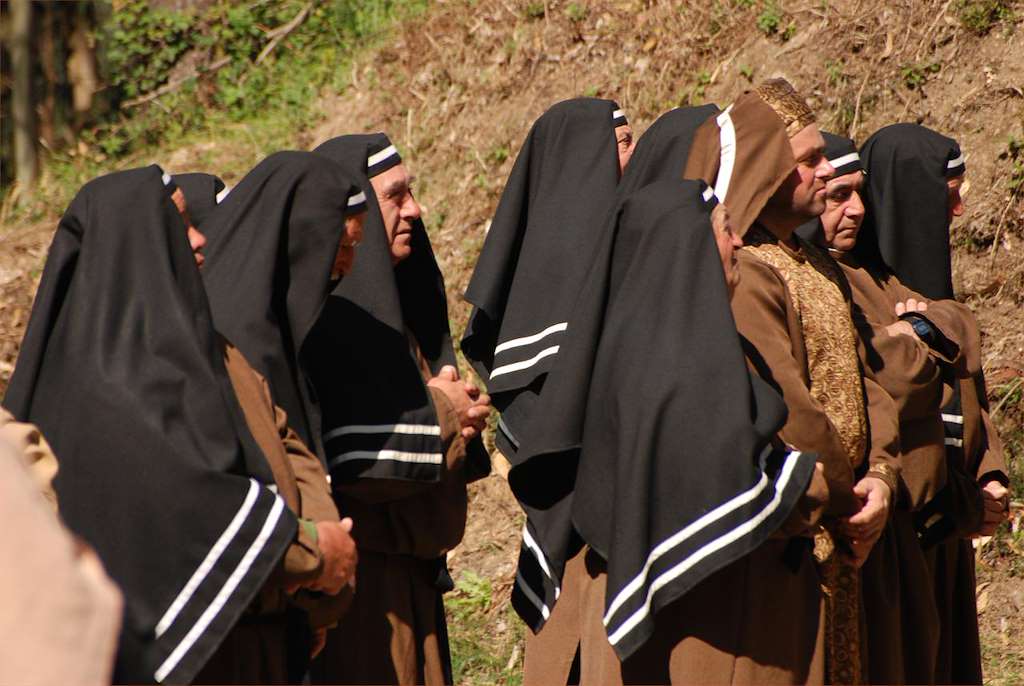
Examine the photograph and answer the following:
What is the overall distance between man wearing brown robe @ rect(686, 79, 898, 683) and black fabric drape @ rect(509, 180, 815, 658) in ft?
1.00

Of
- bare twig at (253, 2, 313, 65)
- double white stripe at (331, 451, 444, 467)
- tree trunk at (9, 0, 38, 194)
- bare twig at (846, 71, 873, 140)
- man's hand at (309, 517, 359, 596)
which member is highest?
man's hand at (309, 517, 359, 596)

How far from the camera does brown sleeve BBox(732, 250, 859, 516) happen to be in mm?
4238

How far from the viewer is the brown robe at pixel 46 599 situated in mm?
1637

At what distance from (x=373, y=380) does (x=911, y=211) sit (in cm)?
285

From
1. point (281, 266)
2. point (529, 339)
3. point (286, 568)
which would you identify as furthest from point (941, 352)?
point (286, 568)

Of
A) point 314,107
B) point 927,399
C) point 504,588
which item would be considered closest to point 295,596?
point 927,399

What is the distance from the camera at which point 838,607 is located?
4461 mm

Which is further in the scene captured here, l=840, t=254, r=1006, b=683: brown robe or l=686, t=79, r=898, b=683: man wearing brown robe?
l=840, t=254, r=1006, b=683: brown robe

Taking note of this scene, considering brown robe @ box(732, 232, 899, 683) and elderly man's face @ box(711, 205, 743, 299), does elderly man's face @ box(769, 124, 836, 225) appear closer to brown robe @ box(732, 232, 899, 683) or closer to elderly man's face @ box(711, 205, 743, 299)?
brown robe @ box(732, 232, 899, 683)

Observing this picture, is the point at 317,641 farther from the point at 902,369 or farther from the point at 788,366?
the point at 902,369

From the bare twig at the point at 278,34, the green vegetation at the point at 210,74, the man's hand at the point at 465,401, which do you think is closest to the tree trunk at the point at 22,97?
the green vegetation at the point at 210,74

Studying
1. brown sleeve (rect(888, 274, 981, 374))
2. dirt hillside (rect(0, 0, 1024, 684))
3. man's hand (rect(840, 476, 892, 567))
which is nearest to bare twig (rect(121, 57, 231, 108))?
dirt hillside (rect(0, 0, 1024, 684))

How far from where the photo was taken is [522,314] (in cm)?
573

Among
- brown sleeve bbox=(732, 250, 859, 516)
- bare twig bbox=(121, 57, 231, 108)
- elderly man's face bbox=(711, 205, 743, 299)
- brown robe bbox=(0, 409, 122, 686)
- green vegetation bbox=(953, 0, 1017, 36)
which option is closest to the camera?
brown robe bbox=(0, 409, 122, 686)
